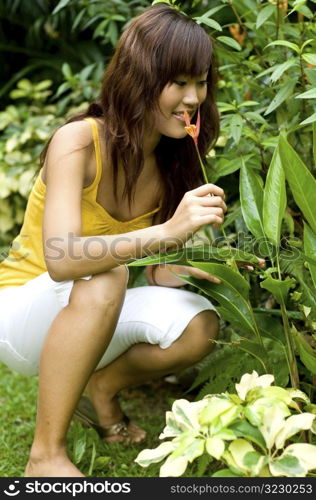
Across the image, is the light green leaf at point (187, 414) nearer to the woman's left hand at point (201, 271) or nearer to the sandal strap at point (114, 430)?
the woman's left hand at point (201, 271)

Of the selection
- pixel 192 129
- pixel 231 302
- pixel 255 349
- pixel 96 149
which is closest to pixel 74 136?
pixel 96 149

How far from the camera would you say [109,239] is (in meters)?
1.66

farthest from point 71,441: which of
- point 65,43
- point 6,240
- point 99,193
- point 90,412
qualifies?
point 65,43

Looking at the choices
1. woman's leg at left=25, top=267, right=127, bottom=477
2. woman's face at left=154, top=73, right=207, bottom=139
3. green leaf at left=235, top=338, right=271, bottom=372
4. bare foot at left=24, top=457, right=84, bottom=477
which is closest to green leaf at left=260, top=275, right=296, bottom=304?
green leaf at left=235, top=338, right=271, bottom=372

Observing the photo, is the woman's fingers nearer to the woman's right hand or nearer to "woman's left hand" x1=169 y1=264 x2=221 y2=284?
"woman's left hand" x1=169 y1=264 x2=221 y2=284

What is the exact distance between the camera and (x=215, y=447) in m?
1.24

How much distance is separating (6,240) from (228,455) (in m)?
2.55

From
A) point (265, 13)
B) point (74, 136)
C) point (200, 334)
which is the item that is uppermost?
point (265, 13)

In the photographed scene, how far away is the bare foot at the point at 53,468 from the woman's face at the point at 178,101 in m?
0.81

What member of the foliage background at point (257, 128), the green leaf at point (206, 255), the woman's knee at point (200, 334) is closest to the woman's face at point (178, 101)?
the foliage background at point (257, 128)

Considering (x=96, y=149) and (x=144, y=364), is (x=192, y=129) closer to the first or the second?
(x=96, y=149)

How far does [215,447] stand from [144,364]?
714 mm

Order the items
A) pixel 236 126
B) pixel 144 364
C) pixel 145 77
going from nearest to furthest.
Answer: pixel 145 77 < pixel 236 126 < pixel 144 364
